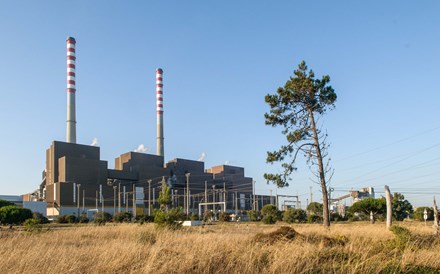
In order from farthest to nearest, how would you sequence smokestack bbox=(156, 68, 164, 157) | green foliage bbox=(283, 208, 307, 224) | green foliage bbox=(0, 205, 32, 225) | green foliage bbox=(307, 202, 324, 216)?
smokestack bbox=(156, 68, 164, 157)
green foliage bbox=(307, 202, 324, 216)
green foliage bbox=(283, 208, 307, 224)
green foliage bbox=(0, 205, 32, 225)

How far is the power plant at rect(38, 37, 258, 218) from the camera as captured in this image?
103 m

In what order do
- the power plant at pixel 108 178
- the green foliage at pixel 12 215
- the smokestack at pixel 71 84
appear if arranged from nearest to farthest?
the green foliage at pixel 12 215, the smokestack at pixel 71 84, the power plant at pixel 108 178

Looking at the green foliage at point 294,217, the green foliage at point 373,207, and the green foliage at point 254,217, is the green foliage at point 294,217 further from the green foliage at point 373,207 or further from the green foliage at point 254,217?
the green foliage at point 254,217

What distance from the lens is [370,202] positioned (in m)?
53.5

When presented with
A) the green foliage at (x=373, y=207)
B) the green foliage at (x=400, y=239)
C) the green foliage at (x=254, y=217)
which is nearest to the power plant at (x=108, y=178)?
the green foliage at (x=254, y=217)

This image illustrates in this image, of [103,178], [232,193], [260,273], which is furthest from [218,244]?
[232,193]

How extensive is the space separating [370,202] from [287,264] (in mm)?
49512

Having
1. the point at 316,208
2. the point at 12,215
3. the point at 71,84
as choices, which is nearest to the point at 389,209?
the point at 12,215

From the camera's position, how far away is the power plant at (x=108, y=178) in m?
103

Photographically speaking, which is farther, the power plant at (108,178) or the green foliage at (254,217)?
the power plant at (108,178)

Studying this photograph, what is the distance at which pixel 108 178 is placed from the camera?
388ft

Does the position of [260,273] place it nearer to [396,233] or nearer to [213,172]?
[396,233]

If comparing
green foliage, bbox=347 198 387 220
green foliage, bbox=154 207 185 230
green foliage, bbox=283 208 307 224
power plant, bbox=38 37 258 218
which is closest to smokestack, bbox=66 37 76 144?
power plant, bbox=38 37 258 218

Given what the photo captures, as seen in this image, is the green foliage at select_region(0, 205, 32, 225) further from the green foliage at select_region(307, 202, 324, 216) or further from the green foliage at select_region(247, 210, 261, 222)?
the green foliage at select_region(307, 202, 324, 216)
